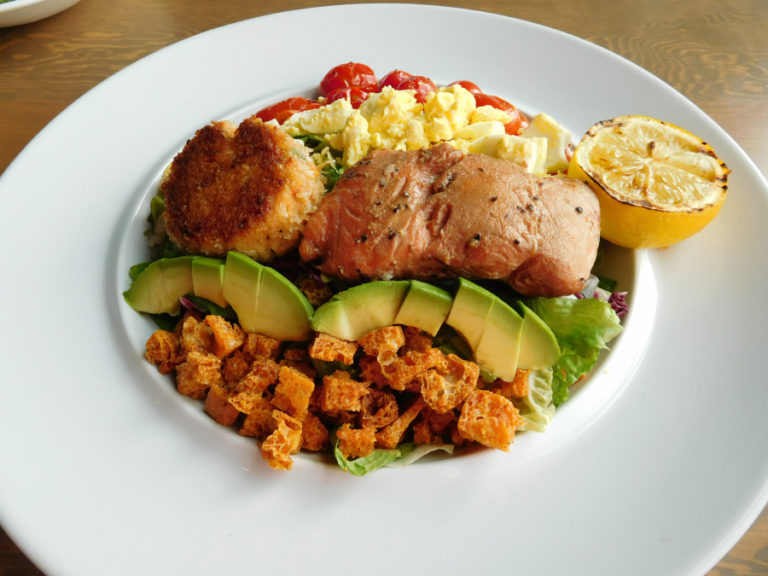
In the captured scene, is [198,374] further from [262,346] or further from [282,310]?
[282,310]

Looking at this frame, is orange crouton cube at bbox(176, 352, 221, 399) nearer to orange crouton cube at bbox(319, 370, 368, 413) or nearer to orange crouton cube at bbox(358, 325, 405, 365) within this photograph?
orange crouton cube at bbox(319, 370, 368, 413)

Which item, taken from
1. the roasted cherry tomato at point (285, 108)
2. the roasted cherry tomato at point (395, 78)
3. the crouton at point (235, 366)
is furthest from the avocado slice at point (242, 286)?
the roasted cherry tomato at point (395, 78)

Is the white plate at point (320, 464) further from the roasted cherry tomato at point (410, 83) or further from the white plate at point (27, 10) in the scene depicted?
the white plate at point (27, 10)

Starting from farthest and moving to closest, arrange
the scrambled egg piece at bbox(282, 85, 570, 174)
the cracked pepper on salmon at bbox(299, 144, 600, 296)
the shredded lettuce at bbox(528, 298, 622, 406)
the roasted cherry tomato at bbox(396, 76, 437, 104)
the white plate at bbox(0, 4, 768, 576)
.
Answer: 1. the roasted cherry tomato at bbox(396, 76, 437, 104)
2. the scrambled egg piece at bbox(282, 85, 570, 174)
3. the shredded lettuce at bbox(528, 298, 622, 406)
4. the cracked pepper on salmon at bbox(299, 144, 600, 296)
5. the white plate at bbox(0, 4, 768, 576)

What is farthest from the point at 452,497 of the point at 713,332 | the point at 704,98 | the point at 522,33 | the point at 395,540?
the point at 704,98

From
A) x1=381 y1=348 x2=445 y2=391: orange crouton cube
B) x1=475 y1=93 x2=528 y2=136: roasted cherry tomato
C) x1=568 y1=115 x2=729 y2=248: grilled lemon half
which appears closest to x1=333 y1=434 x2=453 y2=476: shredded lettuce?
x1=381 y1=348 x2=445 y2=391: orange crouton cube

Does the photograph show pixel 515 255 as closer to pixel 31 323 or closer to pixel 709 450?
pixel 709 450
